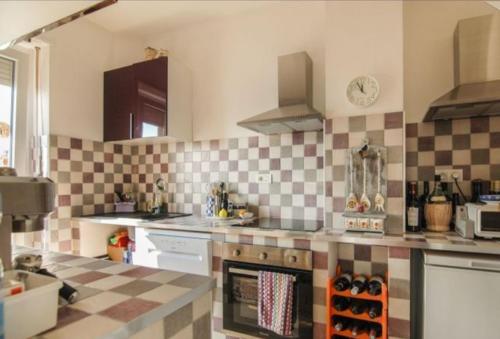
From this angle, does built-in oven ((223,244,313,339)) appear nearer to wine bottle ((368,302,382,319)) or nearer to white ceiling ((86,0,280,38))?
wine bottle ((368,302,382,319))

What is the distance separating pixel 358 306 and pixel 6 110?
9.70ft

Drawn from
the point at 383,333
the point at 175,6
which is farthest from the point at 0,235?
the point at 175,6

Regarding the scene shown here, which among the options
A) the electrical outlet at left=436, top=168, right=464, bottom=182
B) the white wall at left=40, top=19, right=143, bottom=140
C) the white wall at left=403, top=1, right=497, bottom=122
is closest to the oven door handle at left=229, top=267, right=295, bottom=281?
the electrical outlet at left=436, top=168, right=464, bottom=182

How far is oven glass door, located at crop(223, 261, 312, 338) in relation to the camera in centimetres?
168

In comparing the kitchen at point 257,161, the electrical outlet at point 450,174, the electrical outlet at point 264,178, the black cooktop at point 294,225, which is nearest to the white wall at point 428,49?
the kitchen at point 257,161

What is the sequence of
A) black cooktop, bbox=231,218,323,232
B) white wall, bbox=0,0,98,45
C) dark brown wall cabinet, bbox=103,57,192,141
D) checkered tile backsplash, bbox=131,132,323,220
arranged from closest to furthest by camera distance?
white wall, bbox=0,0,98,45 → black cooktop, bbox=231,218,323,232 → checkered tile backsplash, bbox=131,132,323,220 → dark brown wall cabinet, bbox=103,57,192,141

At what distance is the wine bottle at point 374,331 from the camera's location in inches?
62.4

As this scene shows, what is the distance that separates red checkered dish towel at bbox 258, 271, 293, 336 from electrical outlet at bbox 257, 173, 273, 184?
0.83 meters

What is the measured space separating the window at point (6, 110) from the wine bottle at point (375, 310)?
9.23 feet

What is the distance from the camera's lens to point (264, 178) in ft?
7.85

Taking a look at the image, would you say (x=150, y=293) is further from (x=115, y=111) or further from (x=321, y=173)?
(x=115, y=111)

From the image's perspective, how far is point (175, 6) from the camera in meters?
2.43

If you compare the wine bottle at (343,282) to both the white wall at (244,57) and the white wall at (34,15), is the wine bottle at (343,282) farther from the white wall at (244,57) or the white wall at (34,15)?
the white wall at (34,15)

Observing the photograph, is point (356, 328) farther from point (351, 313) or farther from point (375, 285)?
point (375, 285)
